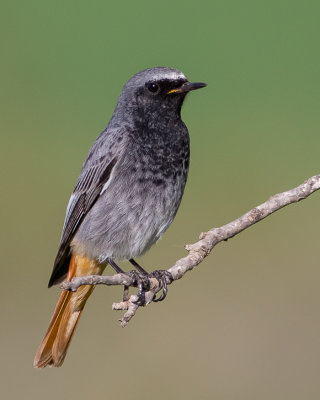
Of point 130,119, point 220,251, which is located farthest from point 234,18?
point 130,119

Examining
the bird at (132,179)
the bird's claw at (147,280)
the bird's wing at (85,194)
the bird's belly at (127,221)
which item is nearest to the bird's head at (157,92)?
the bird at (132,179)

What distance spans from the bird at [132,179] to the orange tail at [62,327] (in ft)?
0.21

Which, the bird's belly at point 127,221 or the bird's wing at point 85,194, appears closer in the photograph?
the bird's belly at point 127,221

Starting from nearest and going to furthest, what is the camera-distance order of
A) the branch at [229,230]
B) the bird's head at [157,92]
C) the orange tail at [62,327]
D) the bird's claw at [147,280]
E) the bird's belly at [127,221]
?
the branch at [229,230], the bird's claw at [147,280], the bird's belly at [127,221], the bird's head at [157,92], the orange tail at [62,327]

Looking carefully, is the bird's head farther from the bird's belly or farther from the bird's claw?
the bird's claw

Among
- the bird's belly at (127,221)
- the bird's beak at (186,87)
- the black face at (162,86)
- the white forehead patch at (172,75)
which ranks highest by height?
the white forehead patch at (172,75)

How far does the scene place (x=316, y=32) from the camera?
10781mm

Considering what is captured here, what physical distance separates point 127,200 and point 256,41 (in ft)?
16.8

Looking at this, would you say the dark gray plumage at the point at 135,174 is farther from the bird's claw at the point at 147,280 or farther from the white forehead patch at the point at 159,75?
the bird's claw at the point at 147,280

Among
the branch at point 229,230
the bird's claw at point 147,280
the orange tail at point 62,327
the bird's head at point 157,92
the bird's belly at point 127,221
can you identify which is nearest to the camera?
the branch at point 229,230

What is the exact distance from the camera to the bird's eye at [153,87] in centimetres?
642

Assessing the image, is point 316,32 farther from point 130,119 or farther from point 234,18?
point 130,119

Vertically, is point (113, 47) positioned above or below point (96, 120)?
above

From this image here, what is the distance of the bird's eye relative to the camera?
21.1 feet
